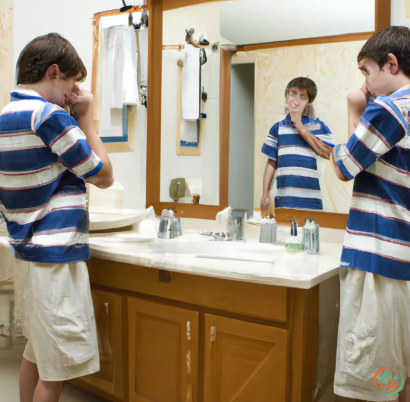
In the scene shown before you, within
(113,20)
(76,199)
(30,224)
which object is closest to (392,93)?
(76,199)

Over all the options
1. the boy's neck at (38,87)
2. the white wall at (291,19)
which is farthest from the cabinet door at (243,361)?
the white wall at (291,19)

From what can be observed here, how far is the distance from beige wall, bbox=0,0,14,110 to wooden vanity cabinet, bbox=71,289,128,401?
58.1 inches

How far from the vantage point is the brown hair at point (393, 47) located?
1.29 meters

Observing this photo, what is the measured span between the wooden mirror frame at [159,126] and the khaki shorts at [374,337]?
0.54 metres

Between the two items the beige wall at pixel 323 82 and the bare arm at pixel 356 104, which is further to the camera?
the beige wall at pixel 323 82

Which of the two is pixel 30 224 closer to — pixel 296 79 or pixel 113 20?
pixel 296 79

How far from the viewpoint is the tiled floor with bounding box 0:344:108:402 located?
2051 mm

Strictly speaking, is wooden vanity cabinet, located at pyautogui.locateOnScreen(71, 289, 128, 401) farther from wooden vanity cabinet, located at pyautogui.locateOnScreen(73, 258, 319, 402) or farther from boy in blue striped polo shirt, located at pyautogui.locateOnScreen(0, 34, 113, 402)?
boy in blue striped polo shirt, located at pyautogui.locateOnScreen(0, 34, 113, 402)

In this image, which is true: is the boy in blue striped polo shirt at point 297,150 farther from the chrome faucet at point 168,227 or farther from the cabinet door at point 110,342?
the cabinet door at point 110,342

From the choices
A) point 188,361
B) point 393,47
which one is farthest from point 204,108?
point 188,361

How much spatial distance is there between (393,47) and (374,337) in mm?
789

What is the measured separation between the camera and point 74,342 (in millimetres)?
1438

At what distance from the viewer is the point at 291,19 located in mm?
1884

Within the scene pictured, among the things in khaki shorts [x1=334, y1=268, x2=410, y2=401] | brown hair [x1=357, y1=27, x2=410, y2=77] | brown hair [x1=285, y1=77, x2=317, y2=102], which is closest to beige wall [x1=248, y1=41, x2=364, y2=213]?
brown hair [x1=285, y1=77, x2=317, y2=102]
